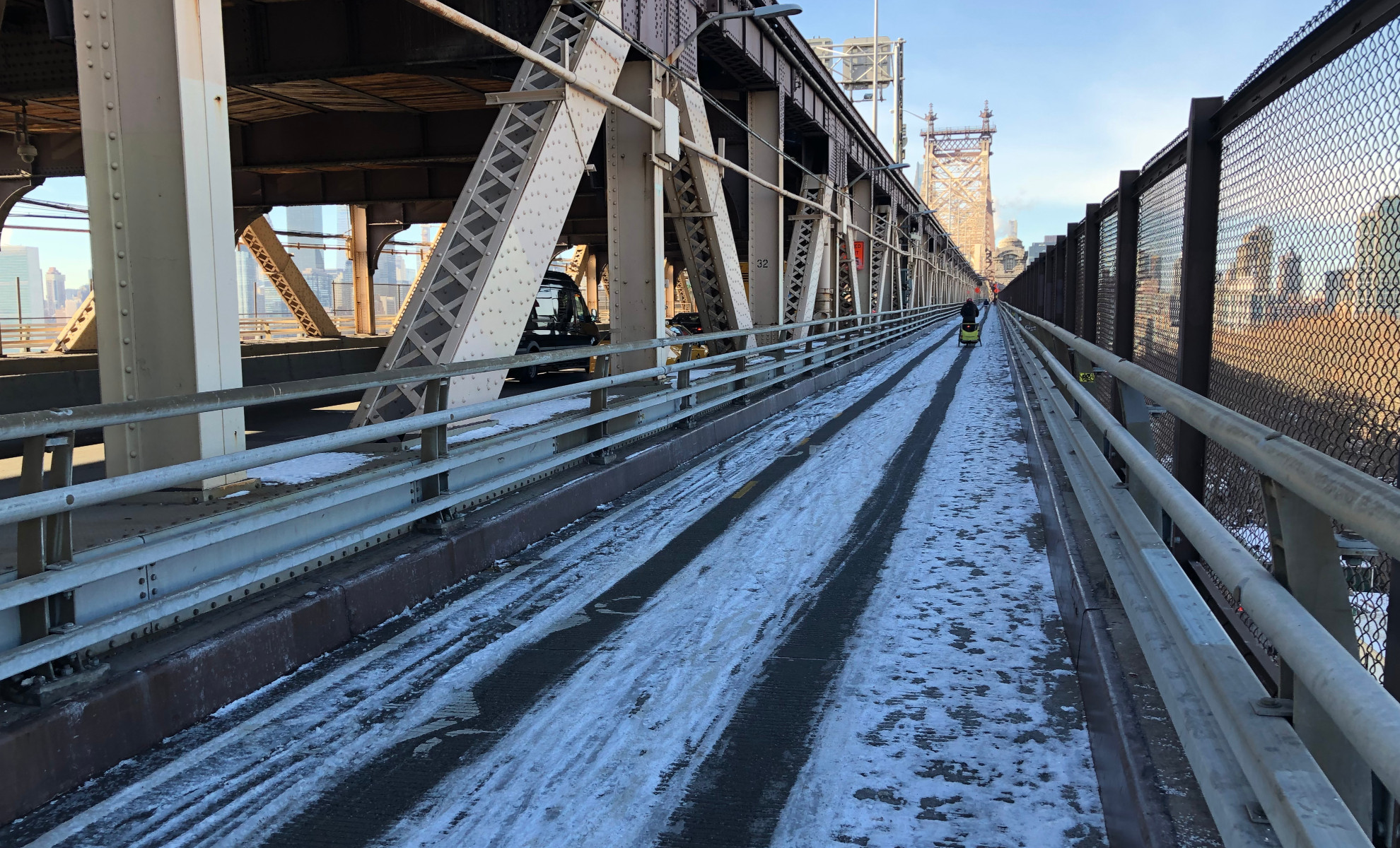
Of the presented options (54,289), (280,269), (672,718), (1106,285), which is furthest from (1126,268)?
(54,289)

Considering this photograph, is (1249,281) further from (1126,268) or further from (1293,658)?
(1126,268)

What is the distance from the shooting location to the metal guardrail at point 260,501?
344 centimetres

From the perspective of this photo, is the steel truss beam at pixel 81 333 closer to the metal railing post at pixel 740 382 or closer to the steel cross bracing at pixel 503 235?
the metal railing post at pixel 740 382

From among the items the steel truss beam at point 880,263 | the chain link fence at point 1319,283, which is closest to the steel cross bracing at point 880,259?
the steel truss beam at point 880,263

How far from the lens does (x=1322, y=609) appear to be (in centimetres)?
216

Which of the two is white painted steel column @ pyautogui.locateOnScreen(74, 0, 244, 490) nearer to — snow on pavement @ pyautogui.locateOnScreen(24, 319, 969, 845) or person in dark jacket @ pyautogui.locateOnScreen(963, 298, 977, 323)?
snow on pavement @ pyautogui.locateOnScreen(24, 319, 969, 845)

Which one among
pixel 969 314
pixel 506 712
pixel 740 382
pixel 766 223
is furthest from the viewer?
pixel 969 314

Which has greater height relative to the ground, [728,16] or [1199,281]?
[728,16]

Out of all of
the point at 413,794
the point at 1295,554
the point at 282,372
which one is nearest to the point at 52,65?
the point at 282,372

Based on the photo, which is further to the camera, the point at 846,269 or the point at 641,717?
the point at 846,269

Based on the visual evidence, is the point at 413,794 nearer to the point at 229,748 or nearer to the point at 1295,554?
the point at 229,748

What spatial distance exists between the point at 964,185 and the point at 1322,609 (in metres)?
162

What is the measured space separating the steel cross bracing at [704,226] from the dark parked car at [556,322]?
7.67 m

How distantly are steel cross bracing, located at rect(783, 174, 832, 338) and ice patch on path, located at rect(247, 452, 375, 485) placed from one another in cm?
1539
